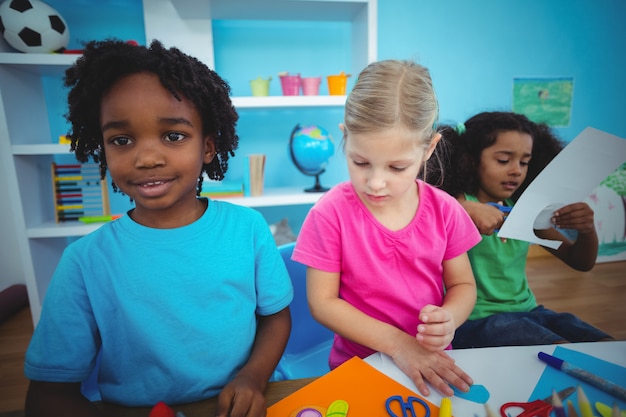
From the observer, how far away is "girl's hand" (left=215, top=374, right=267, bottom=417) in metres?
0.45

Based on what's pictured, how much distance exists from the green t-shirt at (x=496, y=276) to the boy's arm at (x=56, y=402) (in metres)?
0.81

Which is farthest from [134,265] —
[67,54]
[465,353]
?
[67,54]

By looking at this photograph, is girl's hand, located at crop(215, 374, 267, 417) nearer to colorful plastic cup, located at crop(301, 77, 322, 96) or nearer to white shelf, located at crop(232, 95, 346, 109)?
white shelf, located at crop(232, 95, 346, 109)

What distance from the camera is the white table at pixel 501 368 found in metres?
0.42

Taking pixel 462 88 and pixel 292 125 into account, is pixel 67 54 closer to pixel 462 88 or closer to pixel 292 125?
pixel 292 125

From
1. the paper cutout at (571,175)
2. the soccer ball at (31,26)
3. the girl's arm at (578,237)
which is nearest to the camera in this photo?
the paper cutout at (571,175)

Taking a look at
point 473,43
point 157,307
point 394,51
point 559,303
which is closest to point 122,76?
point 157,307

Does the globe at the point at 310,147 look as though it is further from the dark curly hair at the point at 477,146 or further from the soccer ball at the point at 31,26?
the soccer ball at the point at 31,26

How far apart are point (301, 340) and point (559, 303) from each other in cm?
71

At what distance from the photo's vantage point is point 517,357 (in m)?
0.49

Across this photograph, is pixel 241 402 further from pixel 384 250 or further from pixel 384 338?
pixel 384 250

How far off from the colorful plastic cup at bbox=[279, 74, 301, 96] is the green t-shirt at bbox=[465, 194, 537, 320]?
1.11m

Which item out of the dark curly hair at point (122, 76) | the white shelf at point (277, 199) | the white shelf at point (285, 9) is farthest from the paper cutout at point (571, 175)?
the white shelf at point (285, 9)

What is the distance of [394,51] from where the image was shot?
212cm
